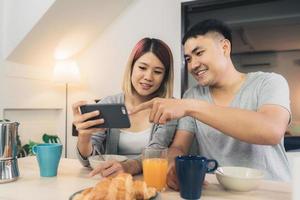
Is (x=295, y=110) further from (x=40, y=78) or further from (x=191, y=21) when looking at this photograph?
(x=40, y=78)

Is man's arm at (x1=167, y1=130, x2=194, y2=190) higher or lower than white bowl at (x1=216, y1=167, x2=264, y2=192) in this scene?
higher

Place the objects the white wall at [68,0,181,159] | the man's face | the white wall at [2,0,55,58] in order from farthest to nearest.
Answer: the white wall at [68,0,181,159] < the white wall at [2,0,55,58] < the man's face

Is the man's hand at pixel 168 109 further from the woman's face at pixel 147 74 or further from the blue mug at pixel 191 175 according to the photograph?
the woman's face at pixel 147 74

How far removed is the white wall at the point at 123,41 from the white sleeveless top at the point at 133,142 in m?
1.20

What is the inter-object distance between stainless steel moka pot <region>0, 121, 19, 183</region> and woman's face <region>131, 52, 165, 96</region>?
606mm

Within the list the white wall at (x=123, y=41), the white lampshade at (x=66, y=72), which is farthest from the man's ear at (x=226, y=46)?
the white lampshade at (x=66, y=72)

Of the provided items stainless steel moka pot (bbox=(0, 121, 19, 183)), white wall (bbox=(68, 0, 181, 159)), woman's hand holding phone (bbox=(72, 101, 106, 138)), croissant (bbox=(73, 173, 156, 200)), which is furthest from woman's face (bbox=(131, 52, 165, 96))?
white wall (bbox=(68, 0, 181, 159))

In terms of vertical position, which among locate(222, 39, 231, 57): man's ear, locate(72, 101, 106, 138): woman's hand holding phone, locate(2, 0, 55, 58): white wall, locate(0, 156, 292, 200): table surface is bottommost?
locate(0, 156, 292, 200): table surface

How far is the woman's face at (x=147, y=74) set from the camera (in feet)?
4.36

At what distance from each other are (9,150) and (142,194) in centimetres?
48

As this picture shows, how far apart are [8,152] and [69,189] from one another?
9.7 inches

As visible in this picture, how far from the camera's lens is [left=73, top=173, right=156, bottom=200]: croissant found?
62 cm

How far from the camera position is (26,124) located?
264 cm

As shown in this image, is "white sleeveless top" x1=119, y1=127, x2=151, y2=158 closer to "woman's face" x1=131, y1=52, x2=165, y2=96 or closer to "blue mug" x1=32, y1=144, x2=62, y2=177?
"woman's face" x1=131, y1=52, x2=165, y2=96
